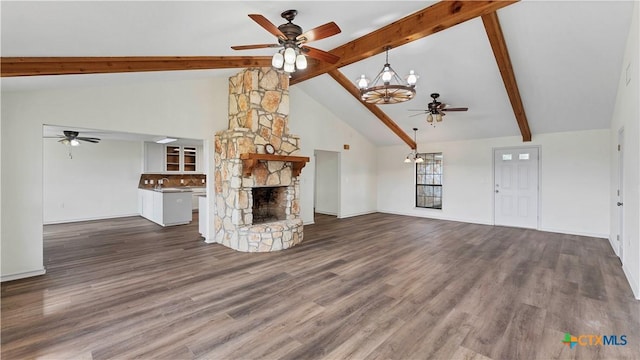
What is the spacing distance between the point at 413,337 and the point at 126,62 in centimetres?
442

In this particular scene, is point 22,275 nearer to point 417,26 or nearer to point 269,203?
point 269,203

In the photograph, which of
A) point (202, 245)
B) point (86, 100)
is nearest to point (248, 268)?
point (202, 245)

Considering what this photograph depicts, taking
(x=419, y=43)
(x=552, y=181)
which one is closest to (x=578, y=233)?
(x=552, y=181)

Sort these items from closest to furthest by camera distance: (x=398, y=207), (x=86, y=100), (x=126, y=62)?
(x=126, y=62), (x=86, y=100), (x=398, y=207)

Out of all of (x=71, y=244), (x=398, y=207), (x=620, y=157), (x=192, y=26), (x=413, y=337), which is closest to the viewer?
(x=413, y=337)

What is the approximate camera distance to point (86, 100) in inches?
154

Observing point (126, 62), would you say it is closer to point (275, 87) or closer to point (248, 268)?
point (275, 87)

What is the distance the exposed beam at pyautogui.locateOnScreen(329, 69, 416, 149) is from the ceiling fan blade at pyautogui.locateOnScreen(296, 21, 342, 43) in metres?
2.94

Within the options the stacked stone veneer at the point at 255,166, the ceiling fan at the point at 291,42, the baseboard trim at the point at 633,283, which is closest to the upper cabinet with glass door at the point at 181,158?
the stacked stone veneer at the point at 255,166

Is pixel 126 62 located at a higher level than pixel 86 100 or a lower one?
higher

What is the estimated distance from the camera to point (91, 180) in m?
7.52

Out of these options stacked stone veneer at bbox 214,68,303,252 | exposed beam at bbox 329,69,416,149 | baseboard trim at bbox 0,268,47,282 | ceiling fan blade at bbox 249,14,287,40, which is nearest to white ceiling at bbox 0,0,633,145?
exposed beam at bbox 329,69,416,149

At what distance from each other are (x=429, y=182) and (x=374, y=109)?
317 centimetres

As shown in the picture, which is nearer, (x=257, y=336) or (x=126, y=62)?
(x=257, y=336)
